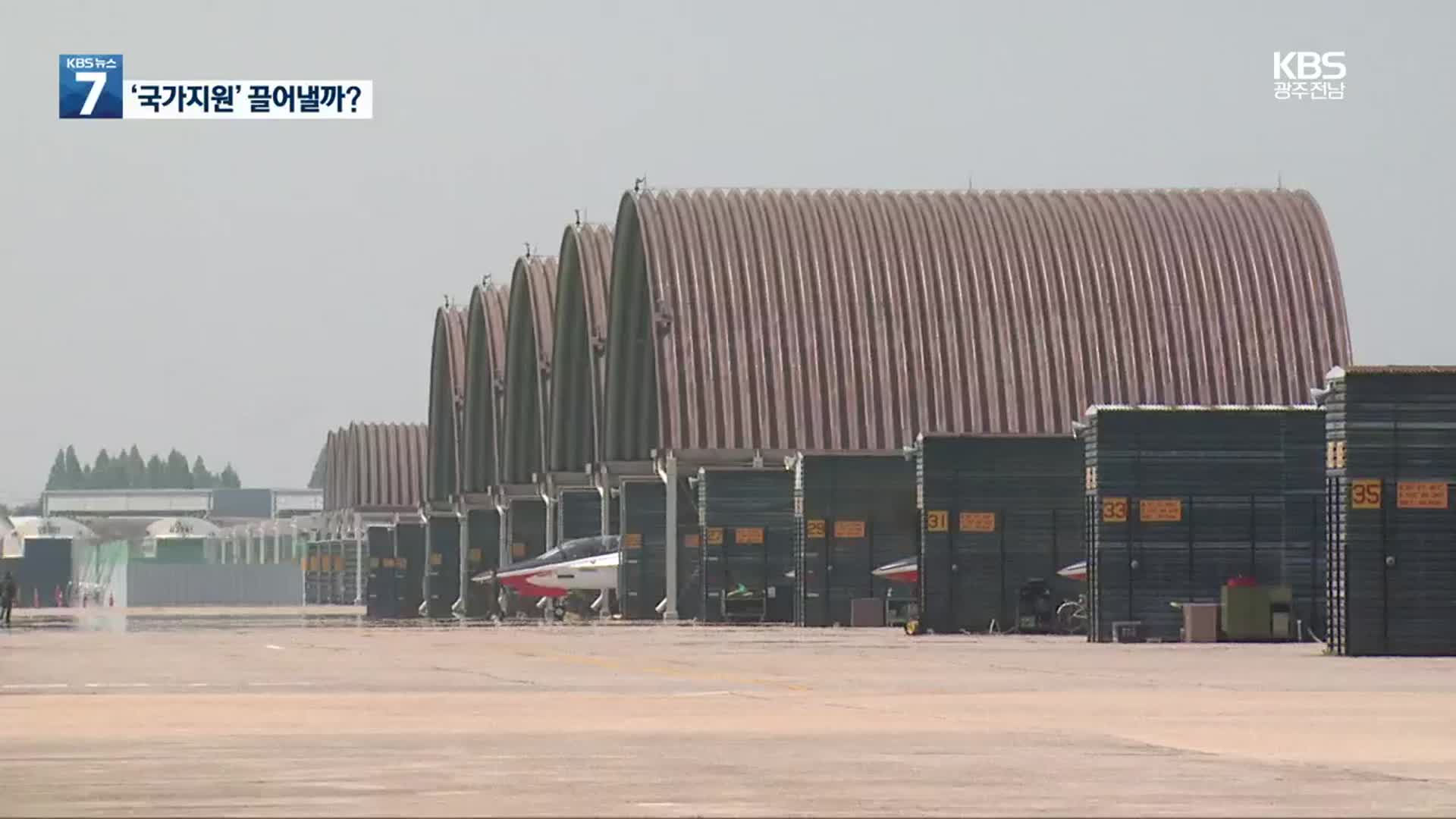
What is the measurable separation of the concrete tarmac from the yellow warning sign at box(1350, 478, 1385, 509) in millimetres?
2730

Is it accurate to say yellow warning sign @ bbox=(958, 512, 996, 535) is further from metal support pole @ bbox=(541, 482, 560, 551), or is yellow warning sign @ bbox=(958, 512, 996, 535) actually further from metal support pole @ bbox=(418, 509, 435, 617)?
metal support pole @ bbox=(418, 509, 435, 617)

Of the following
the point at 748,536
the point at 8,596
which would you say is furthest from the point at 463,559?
the point at 748,536

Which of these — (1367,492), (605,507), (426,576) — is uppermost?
(605,507)

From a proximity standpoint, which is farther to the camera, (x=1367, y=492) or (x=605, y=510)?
(x=605, y=510)

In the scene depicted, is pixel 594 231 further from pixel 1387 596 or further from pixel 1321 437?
pixel 1387 596

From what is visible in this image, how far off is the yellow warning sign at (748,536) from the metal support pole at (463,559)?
43366 mm

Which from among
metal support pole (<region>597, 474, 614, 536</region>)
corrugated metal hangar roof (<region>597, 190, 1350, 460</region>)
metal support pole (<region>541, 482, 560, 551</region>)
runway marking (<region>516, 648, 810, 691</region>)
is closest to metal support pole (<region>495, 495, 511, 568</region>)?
metal support pole (<region>541, 482, 560, 551</region>)

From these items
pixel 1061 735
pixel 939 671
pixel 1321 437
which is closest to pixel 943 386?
pixel 1321 437

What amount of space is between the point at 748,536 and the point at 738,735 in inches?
2329

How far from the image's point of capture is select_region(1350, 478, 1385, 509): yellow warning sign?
48.5m

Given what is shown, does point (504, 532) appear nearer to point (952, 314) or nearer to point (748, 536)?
point (952, 314)

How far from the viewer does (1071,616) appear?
65312mm

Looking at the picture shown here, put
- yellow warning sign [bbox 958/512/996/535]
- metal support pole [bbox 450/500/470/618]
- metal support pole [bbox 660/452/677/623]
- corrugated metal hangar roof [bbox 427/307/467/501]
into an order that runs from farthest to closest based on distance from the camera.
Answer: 1. corrugated metal hangar roof [bbox 427/307/467/501]
2. metal support pole [bbox 450/500/470/618]
3. metal support pole [bbox 660/452/677/623]
4. yellow warning sign [bbox 958/512/996/535]

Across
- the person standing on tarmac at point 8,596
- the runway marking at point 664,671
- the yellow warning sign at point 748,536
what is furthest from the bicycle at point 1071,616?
the person standing on tarmac at point 8,596
